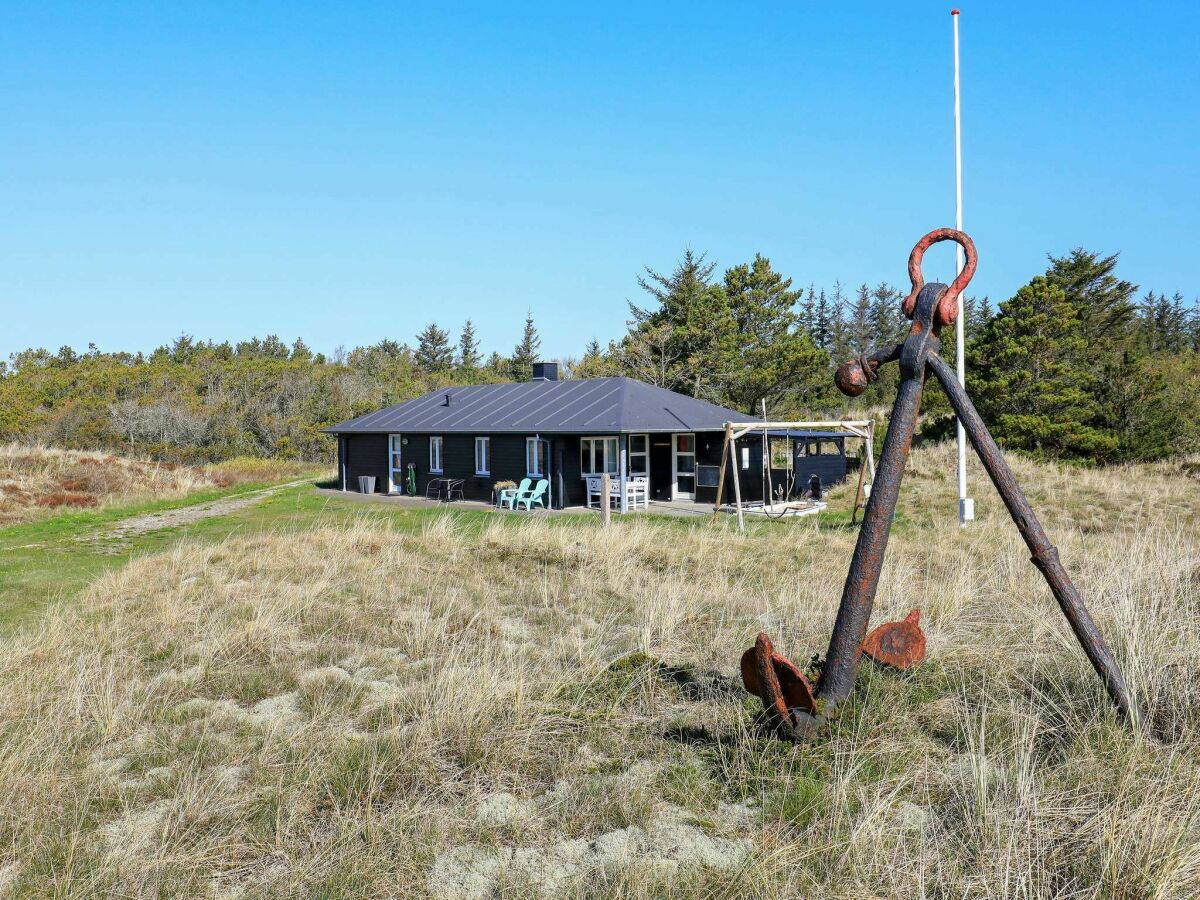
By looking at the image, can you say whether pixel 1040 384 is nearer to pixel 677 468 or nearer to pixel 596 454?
pixel 677 468

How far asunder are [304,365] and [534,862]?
53255mm

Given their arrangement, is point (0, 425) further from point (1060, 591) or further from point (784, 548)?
point (1060, 591)

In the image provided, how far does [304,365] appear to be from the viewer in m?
52.4

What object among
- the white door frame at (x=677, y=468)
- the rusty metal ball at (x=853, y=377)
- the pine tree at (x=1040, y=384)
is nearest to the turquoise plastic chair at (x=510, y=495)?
the white door frame at (x=677, y=468)

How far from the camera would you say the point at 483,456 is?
24391mm

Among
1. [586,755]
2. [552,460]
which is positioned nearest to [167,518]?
[552,460]

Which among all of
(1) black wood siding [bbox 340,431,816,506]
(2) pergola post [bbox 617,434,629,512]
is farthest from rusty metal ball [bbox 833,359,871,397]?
(1) black wood siding [bbox 340,431,816,506]

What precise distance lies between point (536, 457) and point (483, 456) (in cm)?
230

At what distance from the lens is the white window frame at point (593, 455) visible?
22.4 meters

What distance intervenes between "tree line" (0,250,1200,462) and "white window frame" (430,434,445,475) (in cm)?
1501

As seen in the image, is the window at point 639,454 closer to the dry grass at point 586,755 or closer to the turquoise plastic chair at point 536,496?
the turquoise plastic chair at point 536,496

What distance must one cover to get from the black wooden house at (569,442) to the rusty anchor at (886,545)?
16.9m

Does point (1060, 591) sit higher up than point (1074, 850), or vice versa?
point (1060, 591)

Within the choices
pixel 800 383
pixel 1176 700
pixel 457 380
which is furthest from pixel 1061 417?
pixel 457 380
